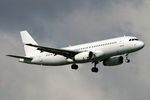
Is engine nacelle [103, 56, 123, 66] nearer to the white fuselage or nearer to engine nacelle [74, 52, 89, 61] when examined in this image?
the white fuselage

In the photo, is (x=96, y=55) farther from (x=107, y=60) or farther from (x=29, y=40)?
(x=29, y=40)

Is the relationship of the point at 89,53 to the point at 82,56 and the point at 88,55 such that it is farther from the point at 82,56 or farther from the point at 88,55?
the point at 82,56

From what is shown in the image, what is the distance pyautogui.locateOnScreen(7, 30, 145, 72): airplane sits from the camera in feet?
320

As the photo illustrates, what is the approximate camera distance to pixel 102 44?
98.8 meters

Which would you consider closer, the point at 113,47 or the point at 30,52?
the point at 113,47

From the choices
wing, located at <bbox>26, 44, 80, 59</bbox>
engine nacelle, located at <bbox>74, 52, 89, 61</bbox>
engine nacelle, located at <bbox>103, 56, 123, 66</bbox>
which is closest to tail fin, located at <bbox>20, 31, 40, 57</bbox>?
wing, located at <bbox>26, 44, 80, 59</bbox>

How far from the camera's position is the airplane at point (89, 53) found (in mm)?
97500

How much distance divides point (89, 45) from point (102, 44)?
147 inches

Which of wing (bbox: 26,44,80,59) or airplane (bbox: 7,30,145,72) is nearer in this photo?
airplane (bbox: 7,30,145,72)

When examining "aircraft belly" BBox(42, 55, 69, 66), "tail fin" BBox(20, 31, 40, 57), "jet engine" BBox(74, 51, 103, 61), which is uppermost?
"tail fin" BBox(20, 31, 40, 57)

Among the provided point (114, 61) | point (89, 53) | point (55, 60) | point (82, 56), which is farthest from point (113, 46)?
point (55, 60)

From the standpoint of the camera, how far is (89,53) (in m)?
99.0

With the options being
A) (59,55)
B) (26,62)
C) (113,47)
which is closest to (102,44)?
(113,47)

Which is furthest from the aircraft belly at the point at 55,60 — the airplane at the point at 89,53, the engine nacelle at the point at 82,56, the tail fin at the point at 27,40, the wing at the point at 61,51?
the tail fin at the point at 27,40
